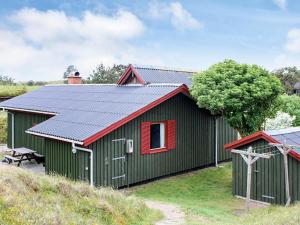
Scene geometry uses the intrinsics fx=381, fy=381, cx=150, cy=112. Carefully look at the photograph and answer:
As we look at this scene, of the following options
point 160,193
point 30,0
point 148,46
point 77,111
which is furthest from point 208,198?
point 148,46

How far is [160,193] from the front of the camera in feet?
46.2

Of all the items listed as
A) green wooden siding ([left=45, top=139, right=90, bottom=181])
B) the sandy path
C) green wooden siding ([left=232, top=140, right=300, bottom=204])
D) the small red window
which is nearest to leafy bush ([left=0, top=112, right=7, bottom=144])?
green wooden siding ([left=45, top=139, right=90, bottom=181])

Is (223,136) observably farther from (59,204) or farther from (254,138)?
(59,204)

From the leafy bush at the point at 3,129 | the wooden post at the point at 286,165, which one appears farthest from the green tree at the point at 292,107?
the leafy bush at the point at 3,129

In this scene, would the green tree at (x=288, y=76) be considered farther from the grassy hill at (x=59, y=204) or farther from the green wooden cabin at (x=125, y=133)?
the grassy hill at (x=59, y=204)

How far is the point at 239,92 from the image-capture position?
51.7ft

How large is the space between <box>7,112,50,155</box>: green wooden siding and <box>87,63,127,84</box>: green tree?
3002cm

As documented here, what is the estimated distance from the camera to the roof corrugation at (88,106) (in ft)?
46.4

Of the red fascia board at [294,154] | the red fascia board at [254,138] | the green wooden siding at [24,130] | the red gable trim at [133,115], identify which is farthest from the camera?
the green wooden siding at [24,130]

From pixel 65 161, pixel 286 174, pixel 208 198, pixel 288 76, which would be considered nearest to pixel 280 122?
pixel 208 198

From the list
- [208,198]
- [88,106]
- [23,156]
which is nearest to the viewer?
[208,198]

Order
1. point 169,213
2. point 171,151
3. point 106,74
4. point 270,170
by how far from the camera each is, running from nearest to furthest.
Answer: point 169,213 < point 270,170 < point 171,151 < point 106,74

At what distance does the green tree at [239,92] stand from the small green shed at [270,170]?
271 cm

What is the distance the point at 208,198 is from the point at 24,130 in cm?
1138
